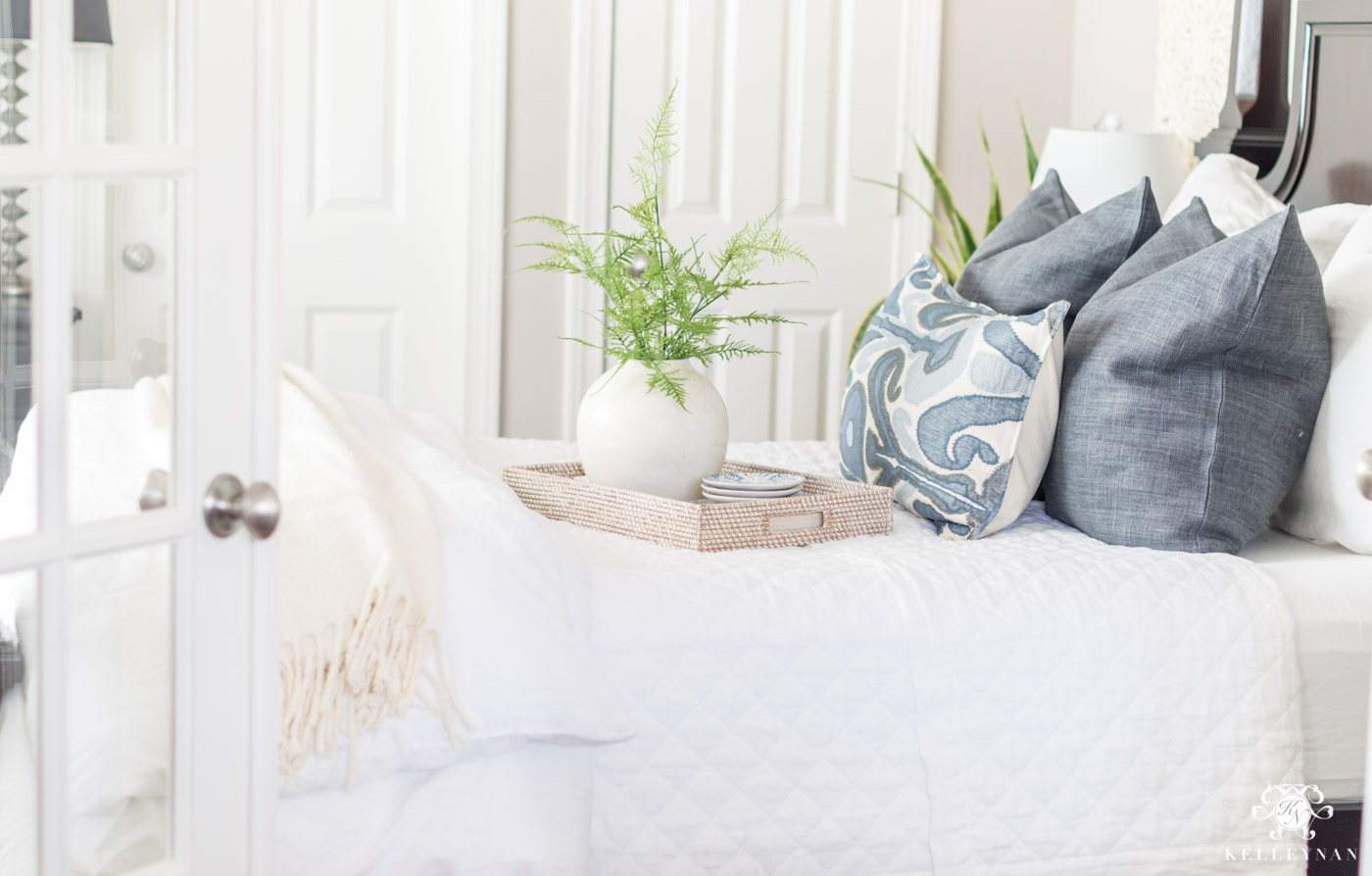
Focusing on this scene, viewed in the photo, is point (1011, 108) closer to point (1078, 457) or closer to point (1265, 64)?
point (1265, 64)

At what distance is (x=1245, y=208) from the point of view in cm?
219

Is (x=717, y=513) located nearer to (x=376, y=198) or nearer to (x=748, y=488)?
(x=748, y=488)

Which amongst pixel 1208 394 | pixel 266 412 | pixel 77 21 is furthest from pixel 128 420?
pixel 1208 394

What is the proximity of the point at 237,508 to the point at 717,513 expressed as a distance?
0.72m

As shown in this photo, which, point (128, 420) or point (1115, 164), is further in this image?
point (1115, 164)

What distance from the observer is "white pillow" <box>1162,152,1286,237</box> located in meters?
2.17

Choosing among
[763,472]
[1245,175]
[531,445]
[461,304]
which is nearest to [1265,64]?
[1245,175]

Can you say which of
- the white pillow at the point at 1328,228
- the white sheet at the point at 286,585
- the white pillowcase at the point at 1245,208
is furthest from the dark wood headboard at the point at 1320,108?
the white sheet at the point at 286,585

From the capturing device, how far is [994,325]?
5.82 ft

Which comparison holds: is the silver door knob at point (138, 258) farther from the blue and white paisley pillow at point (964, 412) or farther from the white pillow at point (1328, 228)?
the white pillow at point (1328, 228)

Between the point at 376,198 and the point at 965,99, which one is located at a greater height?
the point at 965,99

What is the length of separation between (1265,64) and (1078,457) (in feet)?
4.23

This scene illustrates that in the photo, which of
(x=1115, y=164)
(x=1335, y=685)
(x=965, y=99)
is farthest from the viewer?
(x=965, y=99)

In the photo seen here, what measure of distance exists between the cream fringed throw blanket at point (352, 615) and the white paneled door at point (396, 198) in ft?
7.00
